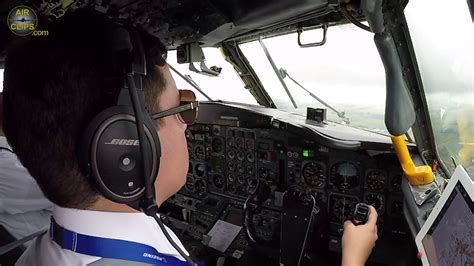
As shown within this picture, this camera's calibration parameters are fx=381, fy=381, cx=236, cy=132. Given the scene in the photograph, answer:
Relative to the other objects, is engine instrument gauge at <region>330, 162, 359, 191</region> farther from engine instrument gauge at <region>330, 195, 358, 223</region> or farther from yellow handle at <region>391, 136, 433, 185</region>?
yellow handle at <region>391, 136, 433, 185</region>

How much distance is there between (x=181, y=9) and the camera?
217 centimetres

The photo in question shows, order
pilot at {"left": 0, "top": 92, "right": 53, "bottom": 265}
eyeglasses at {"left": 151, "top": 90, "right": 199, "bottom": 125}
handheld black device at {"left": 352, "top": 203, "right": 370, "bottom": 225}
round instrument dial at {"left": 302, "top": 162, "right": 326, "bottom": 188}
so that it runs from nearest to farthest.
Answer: eyeglasses at {"left": 151, "top": 90, "right": 199, "bottom": 125} → handheld black device at {"left": 352, "top": 203, "right": 370, "bottom": 225} → pilot at {"left": 0, "top": 92, "right": 53, "bottom": 265} → round instrument dial at {"left": 302, "top": 162, "right": 326, "bottom": 188}

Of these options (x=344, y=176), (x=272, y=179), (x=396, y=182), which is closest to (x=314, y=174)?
(x=344, y=176)

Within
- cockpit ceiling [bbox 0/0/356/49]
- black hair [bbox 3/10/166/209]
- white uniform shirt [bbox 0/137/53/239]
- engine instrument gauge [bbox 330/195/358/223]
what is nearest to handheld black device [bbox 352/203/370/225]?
cockpit ceiling [bbox 0/0/356/49]

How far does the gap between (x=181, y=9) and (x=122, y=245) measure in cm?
168

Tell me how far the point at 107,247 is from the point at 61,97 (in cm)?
31

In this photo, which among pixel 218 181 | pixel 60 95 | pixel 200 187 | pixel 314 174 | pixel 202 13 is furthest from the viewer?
pixel 200 187

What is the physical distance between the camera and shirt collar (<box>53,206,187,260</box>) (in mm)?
789

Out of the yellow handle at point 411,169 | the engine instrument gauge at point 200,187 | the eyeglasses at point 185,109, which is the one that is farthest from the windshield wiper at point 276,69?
the eyeglasses at point 185,109

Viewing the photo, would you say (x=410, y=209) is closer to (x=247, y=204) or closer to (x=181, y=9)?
(x=247, y=204)

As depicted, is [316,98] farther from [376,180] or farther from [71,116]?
[71,116]

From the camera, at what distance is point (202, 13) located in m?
2.26

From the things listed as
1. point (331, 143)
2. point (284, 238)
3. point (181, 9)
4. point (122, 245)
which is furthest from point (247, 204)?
point (122, 245)

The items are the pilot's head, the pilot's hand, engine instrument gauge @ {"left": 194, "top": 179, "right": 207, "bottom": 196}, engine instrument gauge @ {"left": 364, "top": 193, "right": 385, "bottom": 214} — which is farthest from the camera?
engine instrument gauge @ {"left": 194, "top": 179, "right": 207, "bottom": 196}
